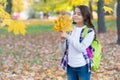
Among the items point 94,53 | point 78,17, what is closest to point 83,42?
point 94,53

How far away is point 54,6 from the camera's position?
1730 inches

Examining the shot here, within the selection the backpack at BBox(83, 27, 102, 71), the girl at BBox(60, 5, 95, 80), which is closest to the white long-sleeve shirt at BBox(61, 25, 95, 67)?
the girl at BBox(60, 5, 95, 80)

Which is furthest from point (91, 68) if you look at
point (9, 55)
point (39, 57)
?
point (9, 55)

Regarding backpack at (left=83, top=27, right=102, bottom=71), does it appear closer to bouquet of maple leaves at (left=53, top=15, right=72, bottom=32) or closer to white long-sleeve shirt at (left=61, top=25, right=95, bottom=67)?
white long-sleeve shirt at (left=61, top=25, right=95, bottom=67)

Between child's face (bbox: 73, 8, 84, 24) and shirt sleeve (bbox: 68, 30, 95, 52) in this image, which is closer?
shirt sleeve (bbox: 68, 30, 95, 52)

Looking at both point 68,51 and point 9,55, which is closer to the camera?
point 68,51

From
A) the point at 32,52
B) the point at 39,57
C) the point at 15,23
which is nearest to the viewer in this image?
the point at 15,23

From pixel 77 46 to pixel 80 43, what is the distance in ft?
0.21

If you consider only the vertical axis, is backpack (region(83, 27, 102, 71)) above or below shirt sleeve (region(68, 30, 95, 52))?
below

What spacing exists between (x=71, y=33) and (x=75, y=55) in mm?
298

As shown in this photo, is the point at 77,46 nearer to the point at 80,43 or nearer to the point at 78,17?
the point at 80,43

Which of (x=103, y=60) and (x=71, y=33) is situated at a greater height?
(x=71, y=33)

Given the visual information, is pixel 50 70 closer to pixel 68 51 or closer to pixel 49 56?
pixel 49 56

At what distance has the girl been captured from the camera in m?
5.14
